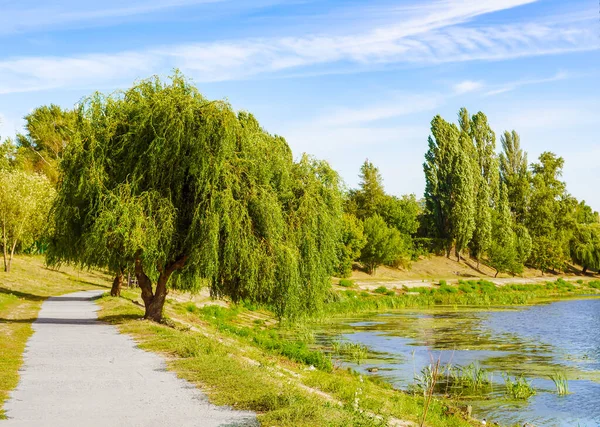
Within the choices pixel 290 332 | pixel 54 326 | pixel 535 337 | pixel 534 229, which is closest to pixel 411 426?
pixel 54 326

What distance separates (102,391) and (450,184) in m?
75.5

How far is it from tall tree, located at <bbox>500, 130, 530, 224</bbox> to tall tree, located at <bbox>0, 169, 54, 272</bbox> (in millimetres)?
73221

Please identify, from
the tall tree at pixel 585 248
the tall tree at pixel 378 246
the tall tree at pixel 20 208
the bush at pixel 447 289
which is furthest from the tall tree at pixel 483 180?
the tall tree at pixel 20 208

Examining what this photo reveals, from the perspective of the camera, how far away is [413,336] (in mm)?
34469

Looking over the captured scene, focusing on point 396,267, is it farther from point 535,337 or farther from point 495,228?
point 535,337

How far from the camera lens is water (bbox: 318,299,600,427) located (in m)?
18.6

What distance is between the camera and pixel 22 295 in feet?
123

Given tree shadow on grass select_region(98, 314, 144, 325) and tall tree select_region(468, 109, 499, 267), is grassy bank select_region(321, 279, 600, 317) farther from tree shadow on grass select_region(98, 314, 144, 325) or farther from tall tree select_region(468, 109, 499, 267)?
tree shadow on grass select_region(98, 314, 144, 325)

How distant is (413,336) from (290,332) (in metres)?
6.54

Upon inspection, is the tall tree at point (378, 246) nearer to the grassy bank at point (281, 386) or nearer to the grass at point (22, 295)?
the grass at point (22, 295)

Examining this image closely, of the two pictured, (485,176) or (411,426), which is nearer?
(411,426)

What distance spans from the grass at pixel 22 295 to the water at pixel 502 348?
31.3 feet

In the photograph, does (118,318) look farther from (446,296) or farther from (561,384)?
(446,296)

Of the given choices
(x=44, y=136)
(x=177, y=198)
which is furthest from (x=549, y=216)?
(x=177, y=198)
